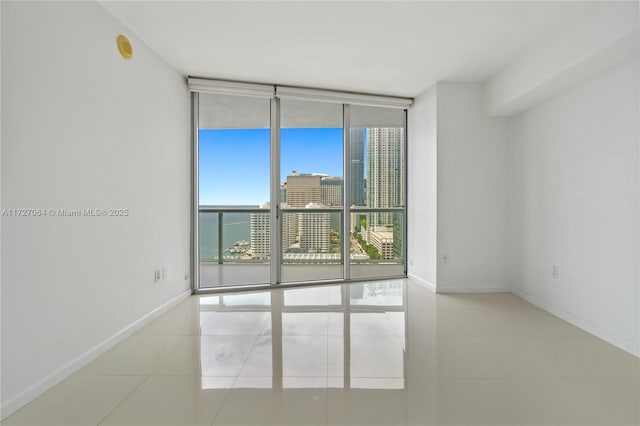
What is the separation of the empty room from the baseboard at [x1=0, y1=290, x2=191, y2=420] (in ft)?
0.05

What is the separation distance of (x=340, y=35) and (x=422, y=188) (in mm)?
2249

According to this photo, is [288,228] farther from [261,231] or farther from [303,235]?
[261,231]

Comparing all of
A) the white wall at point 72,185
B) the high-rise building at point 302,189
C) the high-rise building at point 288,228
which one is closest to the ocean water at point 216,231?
the high-rise building at point 288,228

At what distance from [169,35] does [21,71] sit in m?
1.31

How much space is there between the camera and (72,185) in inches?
81.9

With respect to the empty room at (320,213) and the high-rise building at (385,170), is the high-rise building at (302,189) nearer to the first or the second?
the empty room at (320,213)

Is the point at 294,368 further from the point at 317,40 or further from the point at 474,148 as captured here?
the point at 474,148

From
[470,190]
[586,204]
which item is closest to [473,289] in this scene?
[470,190]

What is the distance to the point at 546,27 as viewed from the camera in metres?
2.61

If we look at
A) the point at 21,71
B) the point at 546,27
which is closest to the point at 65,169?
the point at 21,71

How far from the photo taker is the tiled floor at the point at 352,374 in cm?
163

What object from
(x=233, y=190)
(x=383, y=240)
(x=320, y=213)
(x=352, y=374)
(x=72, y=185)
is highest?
(x=233, y=190)

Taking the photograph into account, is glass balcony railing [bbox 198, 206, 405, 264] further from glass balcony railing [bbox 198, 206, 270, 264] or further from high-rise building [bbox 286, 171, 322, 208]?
high-rise building [bbox 286, 171, 322, 208]

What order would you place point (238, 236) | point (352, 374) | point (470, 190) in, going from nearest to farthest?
point (352, 374) < point (470, 190) < point (238, 236)
